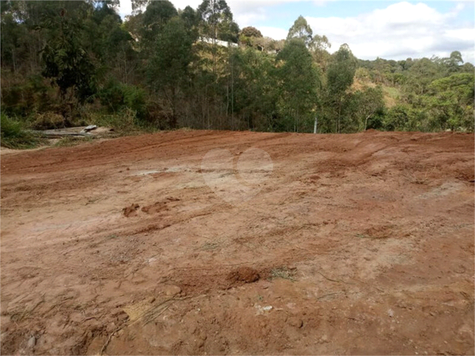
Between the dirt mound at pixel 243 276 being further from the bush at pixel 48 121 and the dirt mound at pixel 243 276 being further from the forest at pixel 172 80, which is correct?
the bush at pixel 48 121

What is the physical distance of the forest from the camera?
462 inches

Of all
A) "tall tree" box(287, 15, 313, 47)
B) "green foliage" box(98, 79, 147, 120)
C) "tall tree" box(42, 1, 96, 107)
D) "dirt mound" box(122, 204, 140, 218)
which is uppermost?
"tall tree" box(287, 15, 313, 47)

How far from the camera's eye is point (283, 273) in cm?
265

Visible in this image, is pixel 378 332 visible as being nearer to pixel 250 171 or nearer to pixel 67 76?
pixel 250 171

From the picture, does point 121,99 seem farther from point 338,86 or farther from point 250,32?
point 250,32

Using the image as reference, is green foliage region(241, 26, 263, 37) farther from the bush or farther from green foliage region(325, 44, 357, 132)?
the bush

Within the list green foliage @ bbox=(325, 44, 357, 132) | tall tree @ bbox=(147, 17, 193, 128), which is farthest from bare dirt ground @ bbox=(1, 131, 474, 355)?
green foliage @ bbox=(325, 44, 357, 132)

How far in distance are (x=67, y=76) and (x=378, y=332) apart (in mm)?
12070

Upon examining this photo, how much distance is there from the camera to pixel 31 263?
2.91 meters

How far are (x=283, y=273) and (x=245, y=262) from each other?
1.08ft

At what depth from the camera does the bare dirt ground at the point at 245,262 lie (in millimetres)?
2082

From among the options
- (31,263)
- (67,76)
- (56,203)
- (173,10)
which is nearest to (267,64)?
(173,10)

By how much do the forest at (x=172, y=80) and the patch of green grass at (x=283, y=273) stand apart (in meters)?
9.24

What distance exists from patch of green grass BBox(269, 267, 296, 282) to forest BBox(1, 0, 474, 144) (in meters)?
9.24
